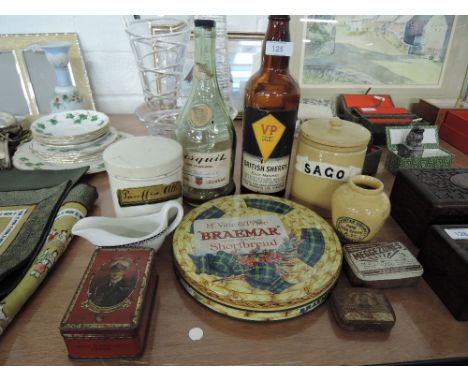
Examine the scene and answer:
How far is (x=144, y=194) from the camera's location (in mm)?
428

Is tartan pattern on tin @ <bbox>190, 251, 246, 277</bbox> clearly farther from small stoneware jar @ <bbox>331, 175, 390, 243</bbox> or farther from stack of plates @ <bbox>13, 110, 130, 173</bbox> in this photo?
stack of plates @ <bbox>13, 110, 130, 173</bbox>

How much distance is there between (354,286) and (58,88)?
70 centimetres

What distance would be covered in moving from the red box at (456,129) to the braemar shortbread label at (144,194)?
660mm

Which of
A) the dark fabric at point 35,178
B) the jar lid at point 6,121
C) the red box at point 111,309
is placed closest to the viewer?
the red box at point 111,309

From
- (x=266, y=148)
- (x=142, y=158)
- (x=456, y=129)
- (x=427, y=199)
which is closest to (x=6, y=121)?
(x=142, y=158)

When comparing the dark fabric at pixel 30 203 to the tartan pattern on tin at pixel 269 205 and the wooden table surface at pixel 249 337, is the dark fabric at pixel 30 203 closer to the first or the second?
the wooden table surface at pixel 249 337

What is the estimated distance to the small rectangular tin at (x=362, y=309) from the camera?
0.34m

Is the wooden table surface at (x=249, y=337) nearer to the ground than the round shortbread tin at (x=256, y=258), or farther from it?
nearer to the ground

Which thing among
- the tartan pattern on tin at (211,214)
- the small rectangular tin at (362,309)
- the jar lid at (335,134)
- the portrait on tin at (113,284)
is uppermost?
the jar lid at (335,134)

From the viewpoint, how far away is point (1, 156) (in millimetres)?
601

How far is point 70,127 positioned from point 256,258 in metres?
0.49

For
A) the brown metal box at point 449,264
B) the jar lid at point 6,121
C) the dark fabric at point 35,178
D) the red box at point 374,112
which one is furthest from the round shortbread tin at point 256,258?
the jar lid at point 6,121

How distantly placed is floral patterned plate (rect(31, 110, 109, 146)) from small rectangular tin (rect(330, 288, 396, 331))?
490mm

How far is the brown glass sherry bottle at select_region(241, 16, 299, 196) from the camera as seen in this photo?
45cm
